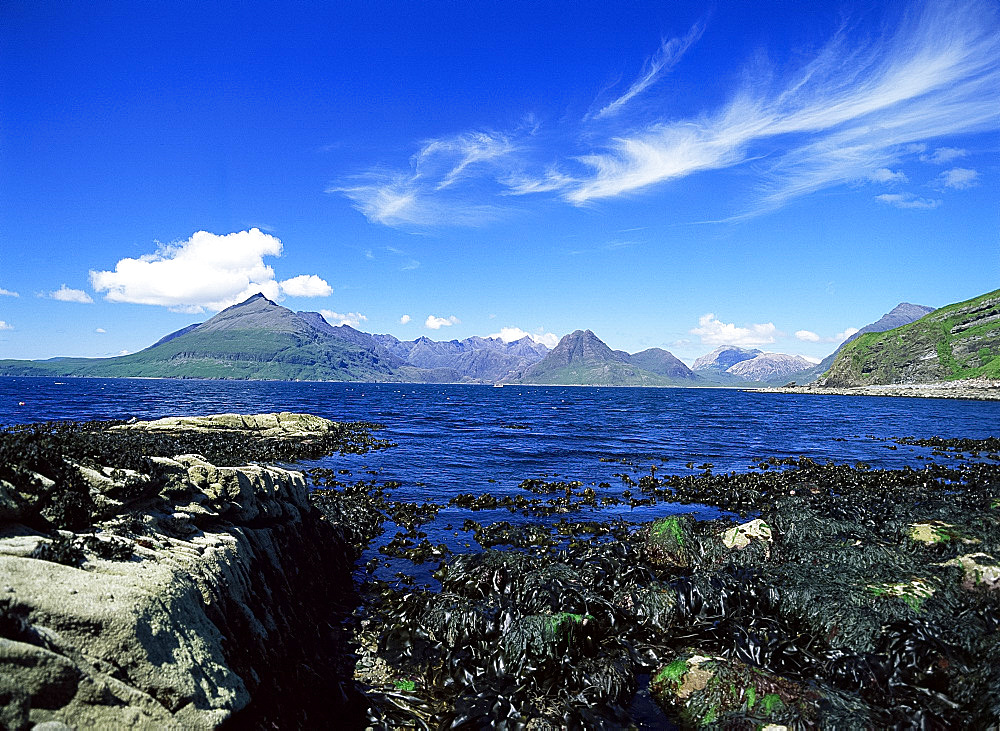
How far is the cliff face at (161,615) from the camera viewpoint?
5.60 meters

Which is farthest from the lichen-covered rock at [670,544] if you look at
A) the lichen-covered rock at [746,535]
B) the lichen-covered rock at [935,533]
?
the lichen-covered rock at [935,533]

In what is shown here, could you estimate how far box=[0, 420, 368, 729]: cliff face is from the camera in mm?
5602

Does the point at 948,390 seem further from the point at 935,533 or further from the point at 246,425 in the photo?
the point at 246,425

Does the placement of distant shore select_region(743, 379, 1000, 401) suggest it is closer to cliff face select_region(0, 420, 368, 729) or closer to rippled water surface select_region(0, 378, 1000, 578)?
rippled water surface select_region(0, 378, 1000, 578)

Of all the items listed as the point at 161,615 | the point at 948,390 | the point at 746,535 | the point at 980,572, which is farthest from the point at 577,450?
the point at 948,390

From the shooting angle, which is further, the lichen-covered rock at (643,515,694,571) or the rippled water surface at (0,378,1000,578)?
the rippled water surface at (0,378,1000,578)

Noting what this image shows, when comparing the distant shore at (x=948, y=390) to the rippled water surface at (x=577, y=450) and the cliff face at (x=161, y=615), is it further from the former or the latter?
the cliff face at (x=161, y=615)

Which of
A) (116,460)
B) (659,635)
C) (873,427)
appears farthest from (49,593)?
(873,427)

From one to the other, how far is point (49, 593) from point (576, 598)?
35.7ft

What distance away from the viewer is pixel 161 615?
22.5 ft

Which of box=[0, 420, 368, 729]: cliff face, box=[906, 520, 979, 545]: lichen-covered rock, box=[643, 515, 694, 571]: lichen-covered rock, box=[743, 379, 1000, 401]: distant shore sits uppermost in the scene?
box=[0, 420, 368, 729]: cliff face

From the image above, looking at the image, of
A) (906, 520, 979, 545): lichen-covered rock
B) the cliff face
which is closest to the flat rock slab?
the cliff face

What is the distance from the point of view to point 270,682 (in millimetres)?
8398

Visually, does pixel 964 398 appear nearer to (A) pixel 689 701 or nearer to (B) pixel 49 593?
(A) pixel 689 701
